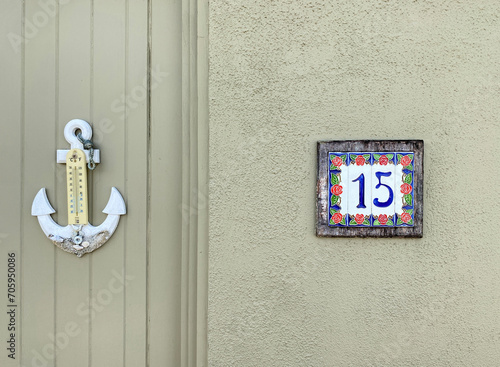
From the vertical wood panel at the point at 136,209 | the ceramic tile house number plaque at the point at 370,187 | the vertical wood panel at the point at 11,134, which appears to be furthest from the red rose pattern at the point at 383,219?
the vertical wood panel at the point at 11,134

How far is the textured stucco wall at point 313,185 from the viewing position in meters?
1.70

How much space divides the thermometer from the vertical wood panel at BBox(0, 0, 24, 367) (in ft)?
0.90

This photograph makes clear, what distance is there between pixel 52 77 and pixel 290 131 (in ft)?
3.91

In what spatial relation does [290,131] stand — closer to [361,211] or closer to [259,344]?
[361,211]

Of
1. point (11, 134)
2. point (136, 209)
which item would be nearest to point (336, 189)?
point (136, 209)

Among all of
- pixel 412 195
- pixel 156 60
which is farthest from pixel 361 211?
pixel 156 60

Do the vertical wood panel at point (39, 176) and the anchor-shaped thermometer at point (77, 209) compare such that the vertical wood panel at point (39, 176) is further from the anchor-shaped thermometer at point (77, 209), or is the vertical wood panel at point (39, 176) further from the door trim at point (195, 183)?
the door trim at point (195, 183)

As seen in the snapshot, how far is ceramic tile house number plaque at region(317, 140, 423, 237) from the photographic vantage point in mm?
1687

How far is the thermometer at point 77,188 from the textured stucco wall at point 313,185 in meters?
0.63

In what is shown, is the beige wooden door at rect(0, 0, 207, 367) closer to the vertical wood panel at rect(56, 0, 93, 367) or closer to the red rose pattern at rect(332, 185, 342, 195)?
the vertical wood panel at rect(56, 0, 93, 367)

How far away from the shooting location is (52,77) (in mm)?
1909

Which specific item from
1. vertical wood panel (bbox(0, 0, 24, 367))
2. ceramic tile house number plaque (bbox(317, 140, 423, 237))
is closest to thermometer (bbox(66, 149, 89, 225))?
vertical wood panel (bbox(0, 0, 24, 367))

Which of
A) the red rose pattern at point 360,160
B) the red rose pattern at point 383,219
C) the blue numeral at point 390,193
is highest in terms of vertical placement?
the red rose pattern at point 360,160

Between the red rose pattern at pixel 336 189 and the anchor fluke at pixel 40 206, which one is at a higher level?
the red rose pattern at pixel 336 189
